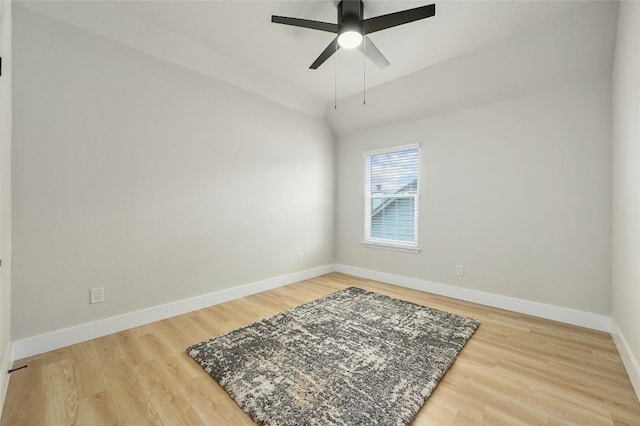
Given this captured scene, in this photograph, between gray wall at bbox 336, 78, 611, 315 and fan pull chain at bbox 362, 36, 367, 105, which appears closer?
fan pull chain at bbox 362, 36, 367, 105

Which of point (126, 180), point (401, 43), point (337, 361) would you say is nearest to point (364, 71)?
point (401, 43)

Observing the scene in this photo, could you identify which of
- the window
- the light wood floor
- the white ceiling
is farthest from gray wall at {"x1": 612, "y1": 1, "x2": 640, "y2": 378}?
the window

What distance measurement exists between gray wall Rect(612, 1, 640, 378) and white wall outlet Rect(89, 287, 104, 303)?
378cm

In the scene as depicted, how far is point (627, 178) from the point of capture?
71.9 inches

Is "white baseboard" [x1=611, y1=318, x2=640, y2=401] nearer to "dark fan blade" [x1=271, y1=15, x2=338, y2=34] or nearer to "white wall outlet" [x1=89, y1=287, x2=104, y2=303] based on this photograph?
"dark fan blade" [x1=271, y1=15, x2=338, y2=34]

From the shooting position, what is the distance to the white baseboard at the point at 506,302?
2.40 metres

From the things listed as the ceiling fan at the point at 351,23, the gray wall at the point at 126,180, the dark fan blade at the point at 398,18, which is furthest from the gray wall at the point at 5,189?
the dark fan blade at the point at 398,18

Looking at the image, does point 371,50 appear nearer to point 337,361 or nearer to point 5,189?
point 337,361

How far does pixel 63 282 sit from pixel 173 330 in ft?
3.01

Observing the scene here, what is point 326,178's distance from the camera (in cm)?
437

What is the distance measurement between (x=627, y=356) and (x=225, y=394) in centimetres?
268

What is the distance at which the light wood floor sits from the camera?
4.49 ft

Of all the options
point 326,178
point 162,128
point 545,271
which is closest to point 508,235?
point 545,271

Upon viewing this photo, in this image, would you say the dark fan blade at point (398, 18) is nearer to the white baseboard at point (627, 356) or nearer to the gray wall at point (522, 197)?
the gray wall at point (522, 197)
